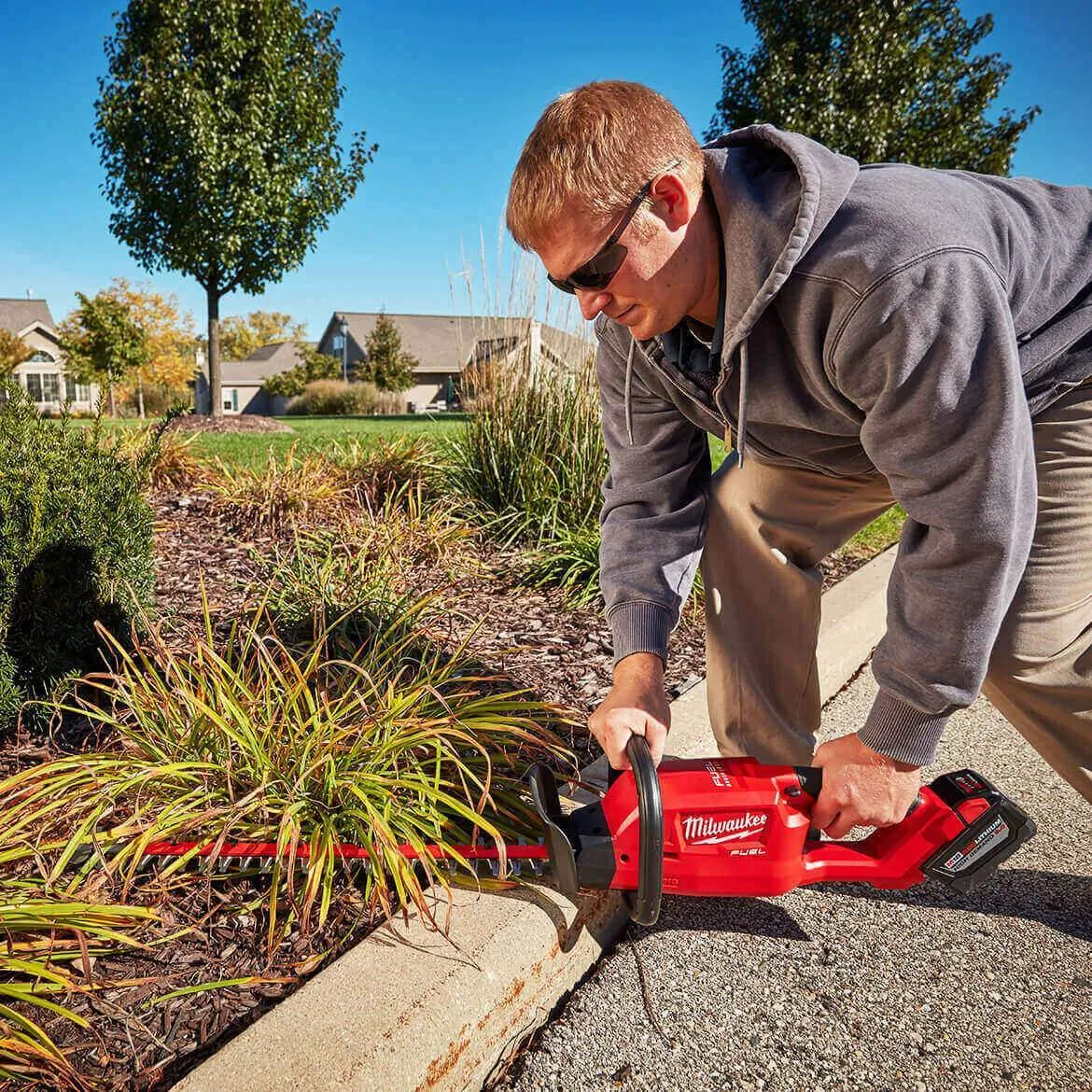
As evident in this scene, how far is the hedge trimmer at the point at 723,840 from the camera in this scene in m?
1.70

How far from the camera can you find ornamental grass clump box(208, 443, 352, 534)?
4461 mm

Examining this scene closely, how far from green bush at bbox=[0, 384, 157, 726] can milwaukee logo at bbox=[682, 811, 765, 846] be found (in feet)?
5.70

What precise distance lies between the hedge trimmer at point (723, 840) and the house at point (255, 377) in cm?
5832

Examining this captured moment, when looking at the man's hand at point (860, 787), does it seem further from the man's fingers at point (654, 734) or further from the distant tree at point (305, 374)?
the distant tree at point (305, 374)

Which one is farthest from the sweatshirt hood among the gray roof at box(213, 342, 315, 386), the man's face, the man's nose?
the gray roof at box(213, 342, 315, 386)

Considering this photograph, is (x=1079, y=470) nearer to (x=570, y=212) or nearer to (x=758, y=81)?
(x=570, y=212)

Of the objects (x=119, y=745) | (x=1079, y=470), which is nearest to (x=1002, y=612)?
(x=1079, y=470)

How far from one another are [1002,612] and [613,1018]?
3.80 ft

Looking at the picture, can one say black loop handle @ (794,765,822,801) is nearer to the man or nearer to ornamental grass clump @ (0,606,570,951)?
the man

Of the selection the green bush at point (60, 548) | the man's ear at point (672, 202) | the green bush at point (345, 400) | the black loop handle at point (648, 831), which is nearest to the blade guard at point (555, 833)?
the black loop handle at point (648, 831)

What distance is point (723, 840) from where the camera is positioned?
1779mm

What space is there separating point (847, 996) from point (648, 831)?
673mm

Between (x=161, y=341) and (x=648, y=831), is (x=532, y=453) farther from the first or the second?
(x=161, y=341)

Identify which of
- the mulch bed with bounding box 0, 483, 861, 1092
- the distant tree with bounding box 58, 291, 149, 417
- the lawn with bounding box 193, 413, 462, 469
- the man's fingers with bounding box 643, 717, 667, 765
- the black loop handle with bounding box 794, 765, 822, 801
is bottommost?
the mulch bed with bounding box 0, 483, 861, 1092
